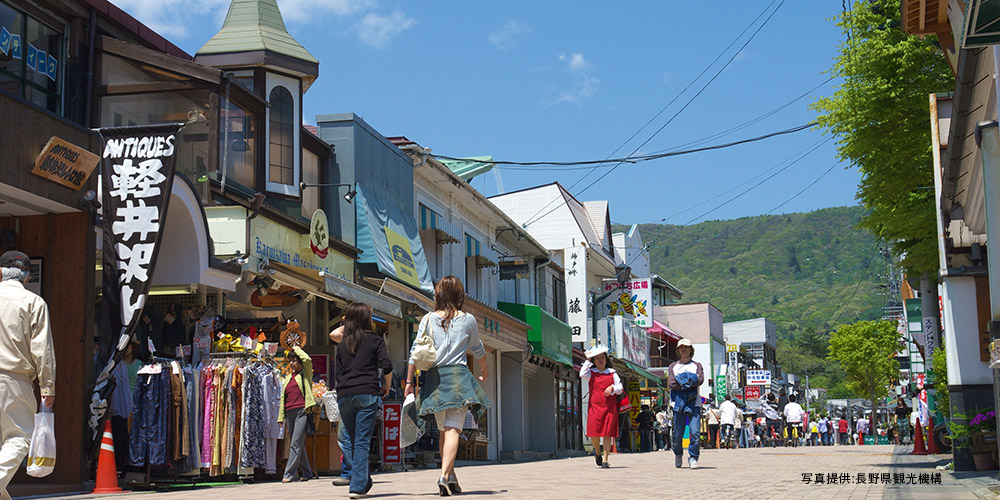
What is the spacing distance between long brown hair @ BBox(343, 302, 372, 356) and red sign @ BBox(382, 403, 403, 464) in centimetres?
721

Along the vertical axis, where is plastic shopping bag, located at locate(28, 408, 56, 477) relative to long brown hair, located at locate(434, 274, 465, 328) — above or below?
below

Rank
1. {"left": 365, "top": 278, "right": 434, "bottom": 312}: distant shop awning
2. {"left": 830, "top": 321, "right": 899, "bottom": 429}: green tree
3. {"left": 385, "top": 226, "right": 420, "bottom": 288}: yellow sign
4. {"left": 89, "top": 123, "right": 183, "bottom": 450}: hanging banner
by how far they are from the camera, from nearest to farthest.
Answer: {"left": 89, "top": 123, "right": 183, "bottom": 450}: hanging banner, {"left": 365, "top": 278, "right": 434, "bottom": 312}: distant shop awning, {"left": 385, "top": 226, "right": 420, "bottom": 288}: yellow sign, {"left": 830, "top": 321, "right": 899, "bottom": 429}: green tree

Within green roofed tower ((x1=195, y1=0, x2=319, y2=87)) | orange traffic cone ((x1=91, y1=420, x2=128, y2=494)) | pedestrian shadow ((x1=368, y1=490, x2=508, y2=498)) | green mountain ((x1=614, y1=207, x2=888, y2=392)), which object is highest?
green mountain ((x1=614, y1=207, x2=888, y2=392))

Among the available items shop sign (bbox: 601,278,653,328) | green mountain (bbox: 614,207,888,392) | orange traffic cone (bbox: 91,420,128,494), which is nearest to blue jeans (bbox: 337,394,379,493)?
orange traffic cone (bbox: 91,420,128,494)

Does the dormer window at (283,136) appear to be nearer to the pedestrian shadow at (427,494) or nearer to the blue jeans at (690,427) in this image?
the blue jeans at (690,427)

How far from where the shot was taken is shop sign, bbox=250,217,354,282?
16.8 metres

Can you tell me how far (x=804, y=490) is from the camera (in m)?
10.0

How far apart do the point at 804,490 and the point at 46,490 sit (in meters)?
7.61

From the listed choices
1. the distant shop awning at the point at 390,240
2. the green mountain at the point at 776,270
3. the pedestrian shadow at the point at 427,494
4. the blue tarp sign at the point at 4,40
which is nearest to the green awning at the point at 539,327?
the distant shop awning at the point at 390,240

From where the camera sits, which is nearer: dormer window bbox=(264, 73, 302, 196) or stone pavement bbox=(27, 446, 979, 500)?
stone pavement bbox=(27, 446, 979, 500)

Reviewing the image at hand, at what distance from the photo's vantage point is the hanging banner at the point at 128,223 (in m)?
11.9

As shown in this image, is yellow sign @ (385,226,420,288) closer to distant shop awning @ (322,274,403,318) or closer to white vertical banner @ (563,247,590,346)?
distant shop awning @ (322,274,403,318)

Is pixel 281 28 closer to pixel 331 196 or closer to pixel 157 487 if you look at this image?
pixel 331 196

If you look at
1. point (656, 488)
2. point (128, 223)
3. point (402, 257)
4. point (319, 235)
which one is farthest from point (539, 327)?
point (656, 488)
